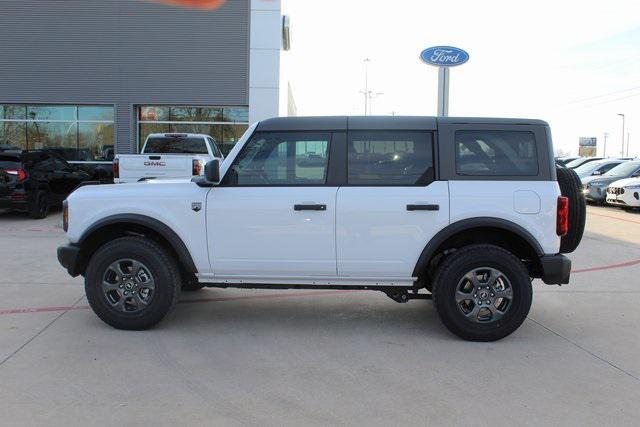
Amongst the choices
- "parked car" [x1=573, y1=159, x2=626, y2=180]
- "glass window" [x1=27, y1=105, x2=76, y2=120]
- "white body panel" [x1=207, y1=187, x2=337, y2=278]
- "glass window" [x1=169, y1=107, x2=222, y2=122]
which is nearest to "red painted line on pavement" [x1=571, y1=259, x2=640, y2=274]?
"white body panel" [x1=207, y1=187, x2=337, y2=278]

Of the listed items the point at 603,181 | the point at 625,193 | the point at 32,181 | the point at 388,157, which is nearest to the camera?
the point at 388,157

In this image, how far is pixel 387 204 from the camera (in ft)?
15.7

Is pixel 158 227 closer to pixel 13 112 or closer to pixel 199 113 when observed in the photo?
pixel 199 113

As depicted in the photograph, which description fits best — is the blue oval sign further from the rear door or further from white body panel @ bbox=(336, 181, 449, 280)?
white body panel @ bbox=(336, 181, 449, 280)

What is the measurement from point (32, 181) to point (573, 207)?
1130cm

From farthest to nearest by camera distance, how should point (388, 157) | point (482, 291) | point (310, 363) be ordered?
point (388, 157) → point (482, 291) → point (310, 363)

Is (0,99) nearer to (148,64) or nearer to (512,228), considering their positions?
(148,64)

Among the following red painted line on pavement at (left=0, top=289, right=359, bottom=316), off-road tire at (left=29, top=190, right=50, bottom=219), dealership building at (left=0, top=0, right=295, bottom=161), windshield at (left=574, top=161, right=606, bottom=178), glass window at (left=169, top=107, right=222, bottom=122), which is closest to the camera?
red painted line on pavement at (left=0, top=289, right=359, bottom=316)

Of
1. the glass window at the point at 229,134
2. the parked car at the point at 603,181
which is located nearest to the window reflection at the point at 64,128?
the glass window at the point at 229,134

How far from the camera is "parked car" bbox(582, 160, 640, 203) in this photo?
18250mm

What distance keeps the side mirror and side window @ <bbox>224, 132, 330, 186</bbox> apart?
0.14m

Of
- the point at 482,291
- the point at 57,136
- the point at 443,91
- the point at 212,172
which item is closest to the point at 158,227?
the point at 212,172

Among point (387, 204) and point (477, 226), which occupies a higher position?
point (387, 204)

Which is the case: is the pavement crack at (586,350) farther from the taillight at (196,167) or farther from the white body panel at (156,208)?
the taillight at (196,167)
